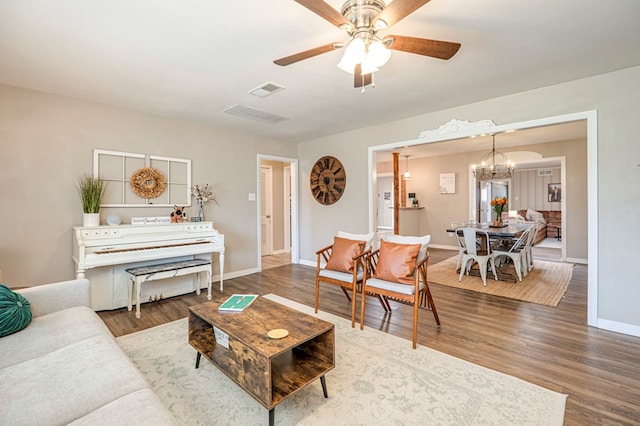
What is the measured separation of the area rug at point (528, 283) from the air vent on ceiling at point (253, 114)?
3458 millimetres

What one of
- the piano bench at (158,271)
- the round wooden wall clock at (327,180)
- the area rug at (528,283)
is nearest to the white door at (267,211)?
the round wooden wall clock at (327,180)

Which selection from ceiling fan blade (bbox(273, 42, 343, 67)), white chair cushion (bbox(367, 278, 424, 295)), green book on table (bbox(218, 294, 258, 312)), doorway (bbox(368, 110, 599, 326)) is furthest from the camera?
doorway (bbox(368, 110, 599, 326))

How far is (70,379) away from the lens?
129cm

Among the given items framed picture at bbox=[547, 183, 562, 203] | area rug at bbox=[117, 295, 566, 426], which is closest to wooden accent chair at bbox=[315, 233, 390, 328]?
area rug at bbox=[117, 295, 566, 426]

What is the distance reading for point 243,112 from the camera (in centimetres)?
390

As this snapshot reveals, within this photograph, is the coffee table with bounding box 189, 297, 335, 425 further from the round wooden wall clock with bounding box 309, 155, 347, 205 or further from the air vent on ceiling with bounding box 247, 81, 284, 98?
the round wooden wall clock with bounding box 309, 155, 347, 205

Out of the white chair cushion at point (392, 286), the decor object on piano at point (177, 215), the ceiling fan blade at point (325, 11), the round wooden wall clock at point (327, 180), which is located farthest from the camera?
the round wooden wall clock at point (327, 180)

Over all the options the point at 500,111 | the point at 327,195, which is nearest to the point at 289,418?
the point at 500,111

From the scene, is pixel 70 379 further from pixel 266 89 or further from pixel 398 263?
pixel 266 89

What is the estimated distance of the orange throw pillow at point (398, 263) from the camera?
2705 mm

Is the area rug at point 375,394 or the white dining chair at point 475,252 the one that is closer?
the area rug at point 375,394

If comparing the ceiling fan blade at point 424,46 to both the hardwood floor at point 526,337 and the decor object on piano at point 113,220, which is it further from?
the decor object on piano at point 113,220

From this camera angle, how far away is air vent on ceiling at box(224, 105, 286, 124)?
148 inches

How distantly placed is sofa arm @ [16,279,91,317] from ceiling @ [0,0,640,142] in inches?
73.2
